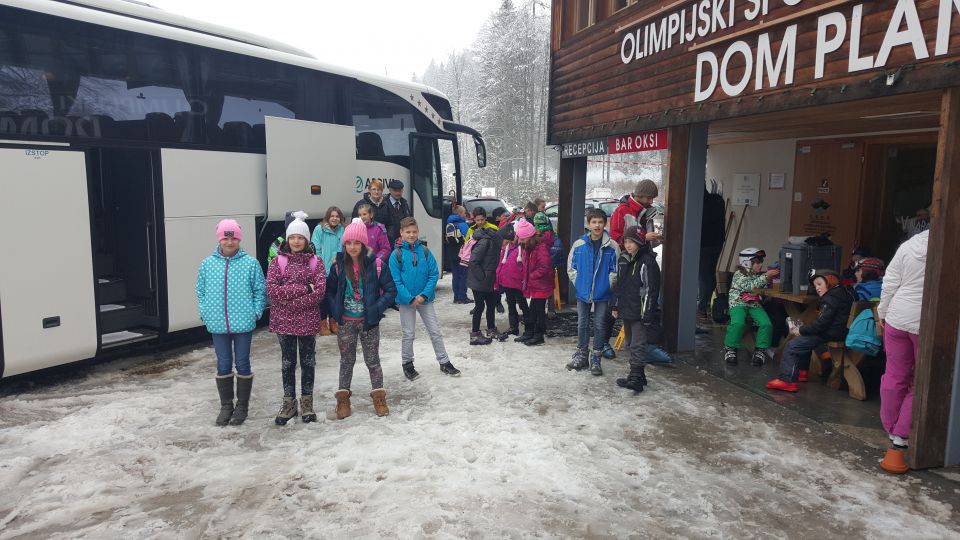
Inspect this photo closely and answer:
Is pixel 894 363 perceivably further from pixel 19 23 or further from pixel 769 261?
pixel 19 23

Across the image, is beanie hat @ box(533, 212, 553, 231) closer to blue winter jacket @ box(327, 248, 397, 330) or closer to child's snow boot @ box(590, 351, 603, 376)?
child's snow boot @ box(590, 351, 603, 376)

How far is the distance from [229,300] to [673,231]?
513cm

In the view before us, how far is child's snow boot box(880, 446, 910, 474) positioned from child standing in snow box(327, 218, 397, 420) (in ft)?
13.2

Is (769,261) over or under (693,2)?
under

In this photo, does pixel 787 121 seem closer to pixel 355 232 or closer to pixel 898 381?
pixel 898 381

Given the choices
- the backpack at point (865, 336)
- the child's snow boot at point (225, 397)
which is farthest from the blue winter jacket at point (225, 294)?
the backpack at point (865, 336)

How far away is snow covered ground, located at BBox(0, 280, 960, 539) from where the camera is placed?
382 cm

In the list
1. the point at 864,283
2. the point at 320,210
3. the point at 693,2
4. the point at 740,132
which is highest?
the point at 693,2

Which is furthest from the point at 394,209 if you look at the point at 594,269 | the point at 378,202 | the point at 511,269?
the point at 594,269

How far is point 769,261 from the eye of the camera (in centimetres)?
1102

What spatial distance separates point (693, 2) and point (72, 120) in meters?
6.75

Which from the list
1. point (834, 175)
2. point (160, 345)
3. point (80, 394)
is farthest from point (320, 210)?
point (834, 175)

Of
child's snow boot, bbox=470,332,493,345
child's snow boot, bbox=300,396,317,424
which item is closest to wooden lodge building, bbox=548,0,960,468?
child's snow boot, bbox=470,332,493,345

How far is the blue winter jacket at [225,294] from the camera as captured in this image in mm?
5238
